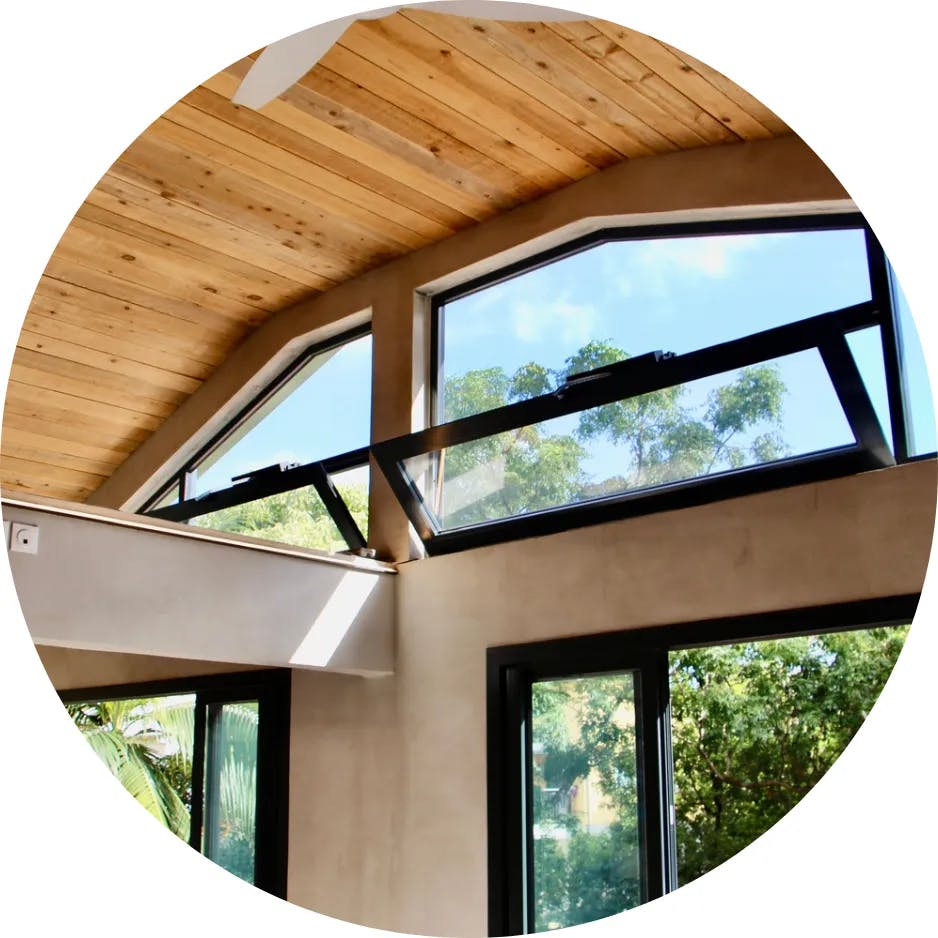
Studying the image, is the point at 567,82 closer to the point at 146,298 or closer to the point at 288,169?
the point at 288,169

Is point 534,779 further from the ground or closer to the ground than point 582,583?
closer to the ground

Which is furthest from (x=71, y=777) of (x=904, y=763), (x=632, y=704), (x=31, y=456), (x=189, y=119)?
(x=31, y=456)

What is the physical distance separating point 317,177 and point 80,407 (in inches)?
87.7

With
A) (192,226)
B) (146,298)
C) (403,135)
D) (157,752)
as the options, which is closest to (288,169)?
(403,135)

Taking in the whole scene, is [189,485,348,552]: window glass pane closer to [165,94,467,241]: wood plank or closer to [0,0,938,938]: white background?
[165,94,467,241]: wood plank

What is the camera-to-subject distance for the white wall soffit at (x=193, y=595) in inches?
127

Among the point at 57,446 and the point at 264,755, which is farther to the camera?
the point at 57,446

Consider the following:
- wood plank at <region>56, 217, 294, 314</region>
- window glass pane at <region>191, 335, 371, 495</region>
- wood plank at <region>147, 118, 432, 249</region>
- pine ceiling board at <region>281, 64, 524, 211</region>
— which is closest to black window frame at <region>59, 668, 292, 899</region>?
window glass pane at <region>191, 335, 371, 495</region>

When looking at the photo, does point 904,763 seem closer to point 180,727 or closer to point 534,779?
point 534,779


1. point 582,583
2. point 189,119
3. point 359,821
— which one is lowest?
point 359,821

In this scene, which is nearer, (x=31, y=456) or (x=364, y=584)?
(x=364, y=584)

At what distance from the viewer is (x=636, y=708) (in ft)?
11.6

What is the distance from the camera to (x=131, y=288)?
4.74 metres

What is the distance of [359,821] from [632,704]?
50.9 inches
